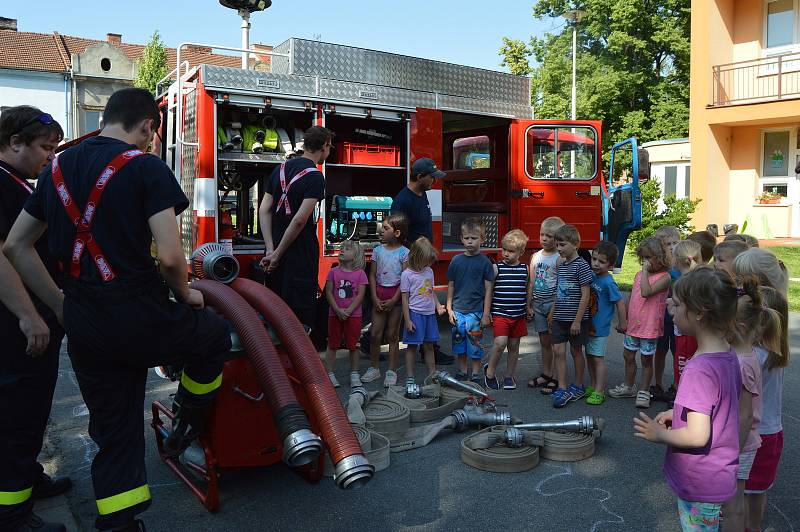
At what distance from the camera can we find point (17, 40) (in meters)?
36.9

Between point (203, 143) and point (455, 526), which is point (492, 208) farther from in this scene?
point (455, 526)

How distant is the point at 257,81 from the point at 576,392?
12.8ft

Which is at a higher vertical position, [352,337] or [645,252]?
[645,252]

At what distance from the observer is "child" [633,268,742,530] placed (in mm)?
2484

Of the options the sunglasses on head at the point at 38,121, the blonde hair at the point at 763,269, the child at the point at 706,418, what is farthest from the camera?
the sunglasses on head at the point at 38,121

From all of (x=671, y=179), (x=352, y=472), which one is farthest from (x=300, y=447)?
(x=671, y=179)

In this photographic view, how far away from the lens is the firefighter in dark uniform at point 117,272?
2756 mm

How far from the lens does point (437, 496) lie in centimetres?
376

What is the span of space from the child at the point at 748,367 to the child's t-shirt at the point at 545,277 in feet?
9.08

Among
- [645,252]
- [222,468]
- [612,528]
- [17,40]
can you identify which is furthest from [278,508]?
[17,40]

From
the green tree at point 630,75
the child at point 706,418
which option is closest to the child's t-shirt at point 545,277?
the child at point 706,418

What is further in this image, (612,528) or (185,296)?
(612,528)

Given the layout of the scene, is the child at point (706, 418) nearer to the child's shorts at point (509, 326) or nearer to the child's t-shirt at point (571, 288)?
the child's t-shirt at point (571, 288)

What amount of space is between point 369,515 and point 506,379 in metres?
2.61
